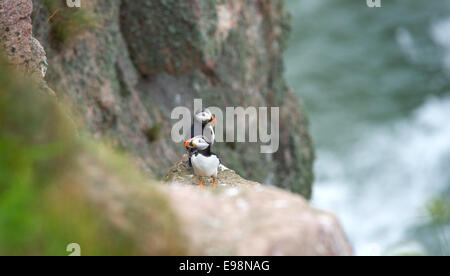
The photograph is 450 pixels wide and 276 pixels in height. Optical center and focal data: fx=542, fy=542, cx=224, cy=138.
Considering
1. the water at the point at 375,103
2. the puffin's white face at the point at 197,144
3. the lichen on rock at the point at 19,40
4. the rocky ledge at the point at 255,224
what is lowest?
→ the rocky ledge at the point at 255,224

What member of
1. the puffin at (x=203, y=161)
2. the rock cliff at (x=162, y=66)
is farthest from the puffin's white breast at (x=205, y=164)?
the rock cliff at (x=162, y=66)

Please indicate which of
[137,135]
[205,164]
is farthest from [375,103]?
[205,164]

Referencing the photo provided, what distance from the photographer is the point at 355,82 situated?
112ft

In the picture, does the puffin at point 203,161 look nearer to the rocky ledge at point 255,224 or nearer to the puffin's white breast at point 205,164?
the puffin's white breast at point 205,164

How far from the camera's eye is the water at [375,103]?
100 feet

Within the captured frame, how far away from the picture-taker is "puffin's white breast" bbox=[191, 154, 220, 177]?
288 inches

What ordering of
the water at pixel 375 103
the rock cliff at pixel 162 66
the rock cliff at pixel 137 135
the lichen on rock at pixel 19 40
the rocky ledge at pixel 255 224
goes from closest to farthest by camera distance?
the rock cliff at pixel 137 135
the rocky ledge at pixel 255 224
the lichen on rock at pixel 19 40
the rock cliff at pixel 162 66
the water at pixel 375 103

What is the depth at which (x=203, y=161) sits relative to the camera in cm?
729

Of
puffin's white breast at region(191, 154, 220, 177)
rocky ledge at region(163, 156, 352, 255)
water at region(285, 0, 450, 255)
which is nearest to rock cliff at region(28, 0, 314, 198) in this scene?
puffin's white breast at region(191, 154, 220, 177)

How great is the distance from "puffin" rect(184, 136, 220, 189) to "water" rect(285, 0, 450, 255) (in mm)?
22040

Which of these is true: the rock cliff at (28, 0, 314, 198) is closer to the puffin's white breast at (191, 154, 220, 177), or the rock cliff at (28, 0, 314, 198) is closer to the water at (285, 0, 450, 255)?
the puffin's white breast at (191, 154, 220, 177)

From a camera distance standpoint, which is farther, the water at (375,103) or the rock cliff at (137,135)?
the water at (375,103)

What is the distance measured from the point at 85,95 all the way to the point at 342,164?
922 inches
